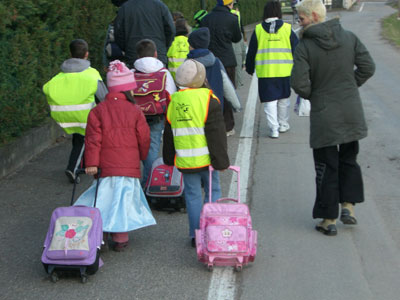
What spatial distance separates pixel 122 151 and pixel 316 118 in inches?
70.2

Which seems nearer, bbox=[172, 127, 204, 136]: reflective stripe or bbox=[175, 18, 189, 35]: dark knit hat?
bbox=[172, 127, 204, 136]: reflective stripe

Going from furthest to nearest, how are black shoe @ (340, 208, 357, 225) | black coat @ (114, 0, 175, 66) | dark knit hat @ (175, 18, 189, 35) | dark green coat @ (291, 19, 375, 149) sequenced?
1. dark knit hat @ (175, 18, 189, 35)
2. black coat @ (114, 0, 175, 66)
3. black shoe @ (340, 208, 357, 225)
4. dark green coat @ (291, 19, 375, 149)

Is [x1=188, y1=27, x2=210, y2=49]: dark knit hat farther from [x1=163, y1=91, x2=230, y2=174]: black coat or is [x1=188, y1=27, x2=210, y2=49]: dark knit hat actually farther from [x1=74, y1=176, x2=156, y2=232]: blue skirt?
[x1=74, y1=176, x2=156, y2=232]: blue skirt

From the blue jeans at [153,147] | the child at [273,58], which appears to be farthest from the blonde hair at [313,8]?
the child at [273,58]

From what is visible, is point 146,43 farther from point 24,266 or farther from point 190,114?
point 24,266

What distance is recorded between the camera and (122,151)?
6.21m

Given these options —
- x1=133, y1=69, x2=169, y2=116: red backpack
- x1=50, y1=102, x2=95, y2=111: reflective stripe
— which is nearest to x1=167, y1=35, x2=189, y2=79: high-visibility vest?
x1=50, y1=102, x2=95, y2=111: reflective stripe

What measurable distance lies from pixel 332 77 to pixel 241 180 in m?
2.31

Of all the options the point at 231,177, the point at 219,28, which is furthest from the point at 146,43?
the point at 219,28

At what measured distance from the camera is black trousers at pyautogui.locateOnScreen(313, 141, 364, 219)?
656 cm

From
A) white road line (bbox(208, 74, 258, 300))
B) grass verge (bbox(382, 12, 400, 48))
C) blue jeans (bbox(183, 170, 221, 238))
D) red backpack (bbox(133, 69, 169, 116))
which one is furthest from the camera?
grass verge (bbox(382, 12, 400, 48))

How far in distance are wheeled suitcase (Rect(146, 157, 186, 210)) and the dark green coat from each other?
61.7 inches

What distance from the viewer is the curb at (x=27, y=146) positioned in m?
8.97

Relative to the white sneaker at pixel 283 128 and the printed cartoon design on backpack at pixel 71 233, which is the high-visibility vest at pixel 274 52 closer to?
the white sneaker at pixel 283 128
